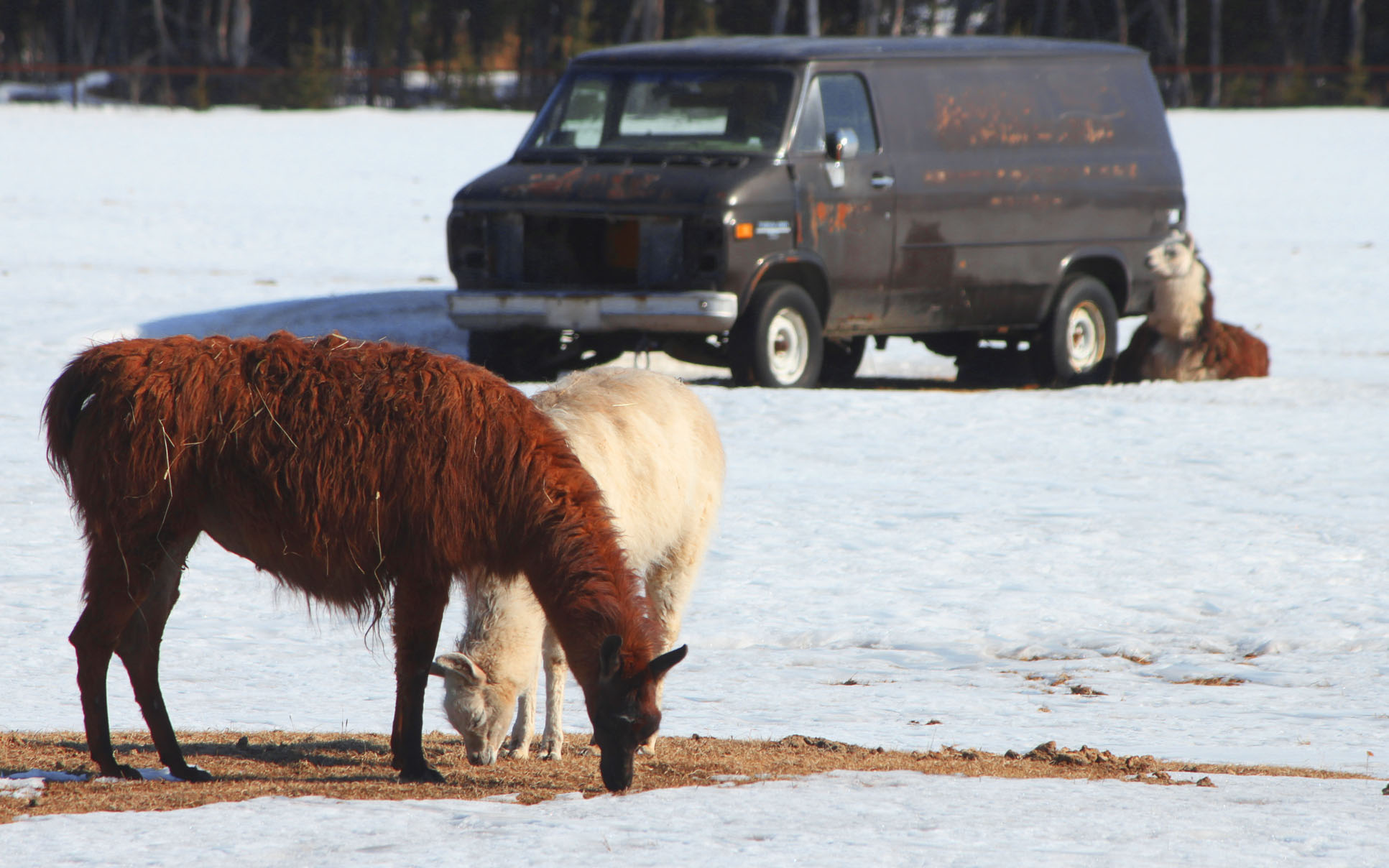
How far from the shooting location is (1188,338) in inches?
536

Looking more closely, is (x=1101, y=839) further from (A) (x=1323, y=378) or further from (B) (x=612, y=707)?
(A) (x=1323, y=378)

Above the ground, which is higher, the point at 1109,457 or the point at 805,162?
the point at 805,162

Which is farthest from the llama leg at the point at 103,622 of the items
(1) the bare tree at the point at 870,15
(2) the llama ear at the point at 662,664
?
(1) the bare tree at the point at 870,15

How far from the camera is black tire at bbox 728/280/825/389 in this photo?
11969 millimetres

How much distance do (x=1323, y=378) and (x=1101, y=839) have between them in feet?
35.4

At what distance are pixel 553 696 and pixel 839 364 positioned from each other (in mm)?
9020

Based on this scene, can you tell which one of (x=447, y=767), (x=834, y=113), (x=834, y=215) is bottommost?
Result: (x=447, y=767)

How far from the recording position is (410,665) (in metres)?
5.15

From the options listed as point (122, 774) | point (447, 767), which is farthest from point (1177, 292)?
point (122, 774)

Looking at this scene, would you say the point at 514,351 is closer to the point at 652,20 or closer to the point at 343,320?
the point at 343,320

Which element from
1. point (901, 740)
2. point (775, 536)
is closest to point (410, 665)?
point (901, 740)

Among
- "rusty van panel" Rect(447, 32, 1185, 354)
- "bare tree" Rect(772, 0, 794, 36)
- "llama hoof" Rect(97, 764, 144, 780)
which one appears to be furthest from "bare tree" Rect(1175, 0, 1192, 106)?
"llama hoof" Rect(97, 764, 144, 780)

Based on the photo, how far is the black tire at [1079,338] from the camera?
45.0ft

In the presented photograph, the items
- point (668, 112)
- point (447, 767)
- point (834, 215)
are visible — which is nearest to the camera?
point (447, 767)
